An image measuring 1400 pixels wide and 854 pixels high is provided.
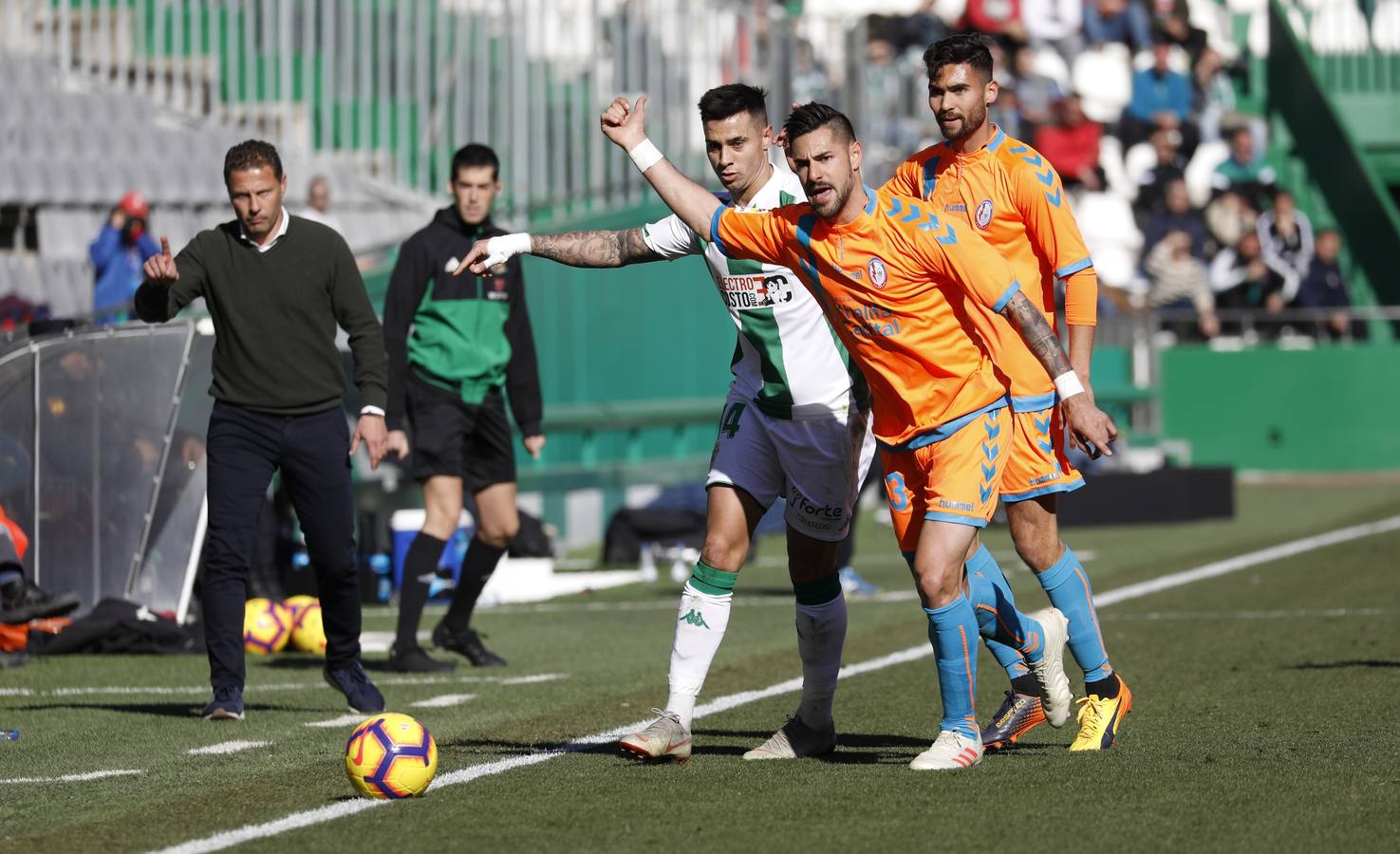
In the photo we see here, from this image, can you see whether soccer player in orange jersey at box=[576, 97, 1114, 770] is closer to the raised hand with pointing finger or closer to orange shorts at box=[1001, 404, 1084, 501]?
orange shorts at box=[1001, 404, 1084, 501]

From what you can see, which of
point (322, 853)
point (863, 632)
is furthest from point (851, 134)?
point (863, 632)

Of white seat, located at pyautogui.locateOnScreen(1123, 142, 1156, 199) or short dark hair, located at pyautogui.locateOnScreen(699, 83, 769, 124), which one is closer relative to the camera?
short dark hair, located at pyautogui.locateOnScreen(699, 83, 769, 124)

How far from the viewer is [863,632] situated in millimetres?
11352

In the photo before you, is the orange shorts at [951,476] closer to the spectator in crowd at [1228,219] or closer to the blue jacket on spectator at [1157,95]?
the spectator in crowd at [1228,219]

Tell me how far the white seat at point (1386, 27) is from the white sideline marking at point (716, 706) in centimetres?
1528

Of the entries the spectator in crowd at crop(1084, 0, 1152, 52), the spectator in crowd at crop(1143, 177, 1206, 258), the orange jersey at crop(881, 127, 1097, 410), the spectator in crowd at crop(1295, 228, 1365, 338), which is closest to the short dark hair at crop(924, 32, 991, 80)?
Answer: the orange jersey at crop(881, 127, 1097, 410)

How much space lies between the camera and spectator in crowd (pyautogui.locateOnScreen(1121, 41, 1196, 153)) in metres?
29.3

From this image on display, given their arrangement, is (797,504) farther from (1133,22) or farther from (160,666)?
(1133,22)

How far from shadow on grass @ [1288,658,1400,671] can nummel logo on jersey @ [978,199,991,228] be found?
119 inches

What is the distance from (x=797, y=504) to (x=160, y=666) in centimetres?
446

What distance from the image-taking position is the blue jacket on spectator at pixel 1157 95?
1160 inches

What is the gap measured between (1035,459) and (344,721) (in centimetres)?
285

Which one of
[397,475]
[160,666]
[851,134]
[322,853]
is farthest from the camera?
[397,475]

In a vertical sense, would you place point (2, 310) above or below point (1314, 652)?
above
